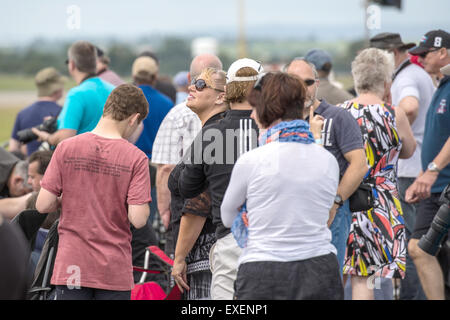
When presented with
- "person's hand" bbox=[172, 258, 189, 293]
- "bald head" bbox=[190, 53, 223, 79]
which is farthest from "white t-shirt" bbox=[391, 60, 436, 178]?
"person's hand" bbox=[172, 258, 189, 293]

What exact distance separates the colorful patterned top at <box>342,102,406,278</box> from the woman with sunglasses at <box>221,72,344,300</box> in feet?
5.24

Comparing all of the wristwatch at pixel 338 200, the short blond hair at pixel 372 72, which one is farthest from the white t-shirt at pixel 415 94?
the wristwatch at pixel 338 200

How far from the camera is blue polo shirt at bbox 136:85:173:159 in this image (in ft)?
21.4

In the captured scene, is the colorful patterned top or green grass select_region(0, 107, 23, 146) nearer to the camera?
the colorful patterned top

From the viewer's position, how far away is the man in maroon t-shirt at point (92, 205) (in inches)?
139

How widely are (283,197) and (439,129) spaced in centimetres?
294

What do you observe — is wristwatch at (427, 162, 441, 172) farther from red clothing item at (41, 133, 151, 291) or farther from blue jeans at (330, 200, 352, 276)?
red clothing item at (41, 133, 151, 291)

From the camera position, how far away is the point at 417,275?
5.80m

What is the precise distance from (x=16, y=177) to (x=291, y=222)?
3.46m

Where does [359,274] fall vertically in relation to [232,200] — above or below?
below

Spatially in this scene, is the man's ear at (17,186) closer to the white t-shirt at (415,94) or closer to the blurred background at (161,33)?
the white t-shirt at (415,94)

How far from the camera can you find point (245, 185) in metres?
2.82
